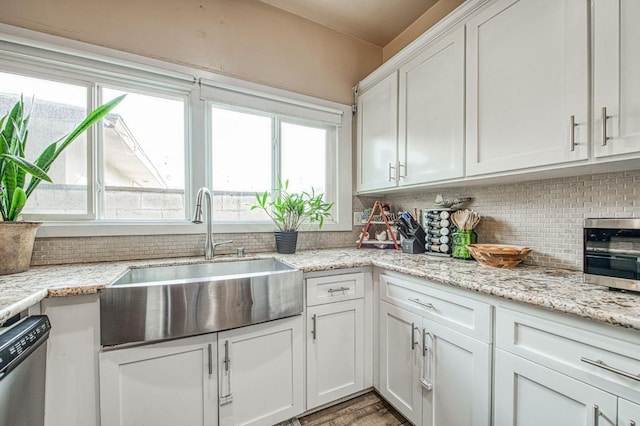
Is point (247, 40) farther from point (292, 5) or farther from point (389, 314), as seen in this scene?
point (389, 314)

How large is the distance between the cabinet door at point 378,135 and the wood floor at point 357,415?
1.36m

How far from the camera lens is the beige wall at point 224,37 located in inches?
56.4

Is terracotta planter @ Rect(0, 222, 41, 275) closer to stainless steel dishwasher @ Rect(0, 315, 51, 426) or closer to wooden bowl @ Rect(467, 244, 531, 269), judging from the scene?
stainless steel dishwasher @ Rect(0, 315, 51, 426)

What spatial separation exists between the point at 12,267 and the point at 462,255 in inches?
88.0

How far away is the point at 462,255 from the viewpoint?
1.58m

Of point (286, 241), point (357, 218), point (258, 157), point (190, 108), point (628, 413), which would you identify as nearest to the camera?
point (628, 413)

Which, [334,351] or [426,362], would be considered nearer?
Result: [426,362]

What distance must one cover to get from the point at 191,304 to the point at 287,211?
924mm

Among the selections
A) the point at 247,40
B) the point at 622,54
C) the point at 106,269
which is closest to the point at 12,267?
the point at 106,269

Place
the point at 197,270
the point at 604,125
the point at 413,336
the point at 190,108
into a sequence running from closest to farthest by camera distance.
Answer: the point at 604,125 → the point at 413,336 → the point at 197,270 → the point at 190,108

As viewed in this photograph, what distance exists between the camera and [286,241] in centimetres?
186

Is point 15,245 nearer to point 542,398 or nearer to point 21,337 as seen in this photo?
point 21,337

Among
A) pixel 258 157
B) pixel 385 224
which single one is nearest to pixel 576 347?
pixel 385 224

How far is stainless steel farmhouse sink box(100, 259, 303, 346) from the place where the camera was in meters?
1.02
